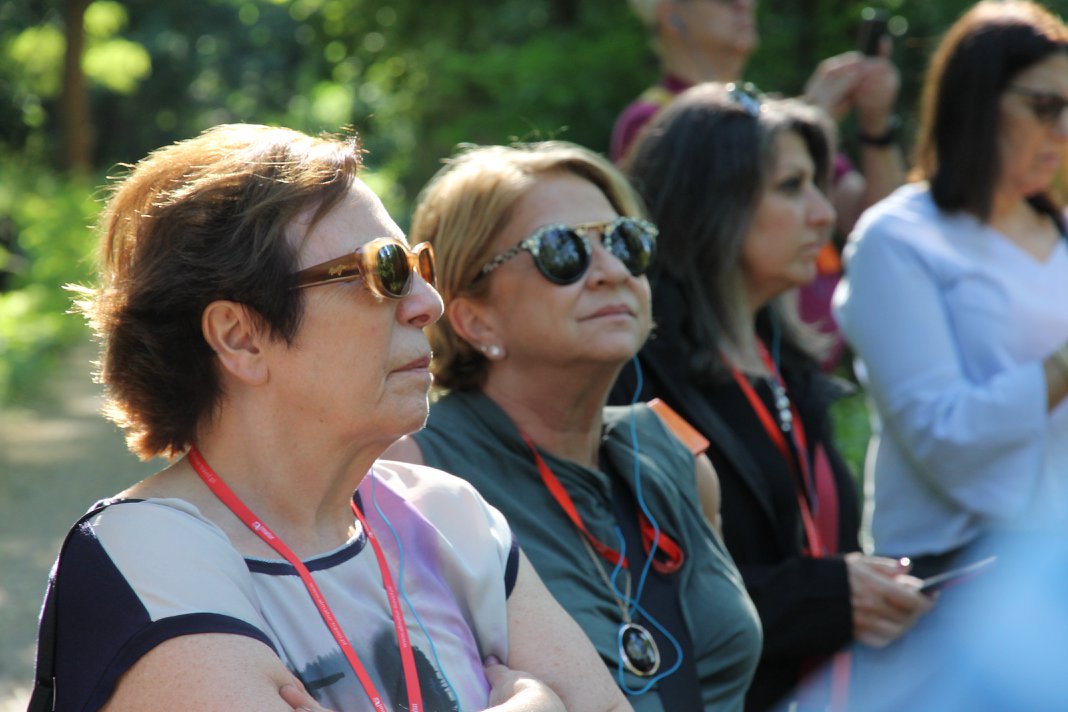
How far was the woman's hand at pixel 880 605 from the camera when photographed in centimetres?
328

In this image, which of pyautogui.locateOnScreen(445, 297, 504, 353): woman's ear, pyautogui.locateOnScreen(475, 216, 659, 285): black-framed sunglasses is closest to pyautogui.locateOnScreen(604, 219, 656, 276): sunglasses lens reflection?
pyautogui.locateOnScreen(475, 216, 659, 285): black-framed sunglasses

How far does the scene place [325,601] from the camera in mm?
2006

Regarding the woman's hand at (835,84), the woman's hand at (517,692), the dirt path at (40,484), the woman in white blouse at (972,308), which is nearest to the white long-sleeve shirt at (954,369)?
the woman in white blouse at (972,308)

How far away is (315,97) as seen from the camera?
2459 centimetres

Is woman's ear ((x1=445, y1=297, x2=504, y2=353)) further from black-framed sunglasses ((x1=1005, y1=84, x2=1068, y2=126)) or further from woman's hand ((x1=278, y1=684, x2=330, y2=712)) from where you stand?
black-framed sunglasses ((x1=1005, y1=84, x2=1068, y2=126))

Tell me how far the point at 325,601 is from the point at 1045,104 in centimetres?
263

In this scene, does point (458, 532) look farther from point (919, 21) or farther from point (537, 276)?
point (919, 21)

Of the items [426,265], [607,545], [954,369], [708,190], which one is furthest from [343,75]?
[426,265]

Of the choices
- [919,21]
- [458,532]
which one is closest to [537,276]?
[458,532]

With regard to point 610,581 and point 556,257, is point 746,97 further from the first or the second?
point 610,581

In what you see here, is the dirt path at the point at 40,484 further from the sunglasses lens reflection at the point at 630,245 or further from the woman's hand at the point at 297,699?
the woman's hand at the point at 297,699

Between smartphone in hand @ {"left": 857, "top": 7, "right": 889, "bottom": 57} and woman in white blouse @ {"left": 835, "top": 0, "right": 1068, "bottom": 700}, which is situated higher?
smartphone in hand @ {"left": 857, "top": 7, "right": 889, "bottom": 57}

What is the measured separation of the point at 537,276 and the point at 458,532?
2.72 feet

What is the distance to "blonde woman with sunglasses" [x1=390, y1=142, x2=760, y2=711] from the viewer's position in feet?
8.92
